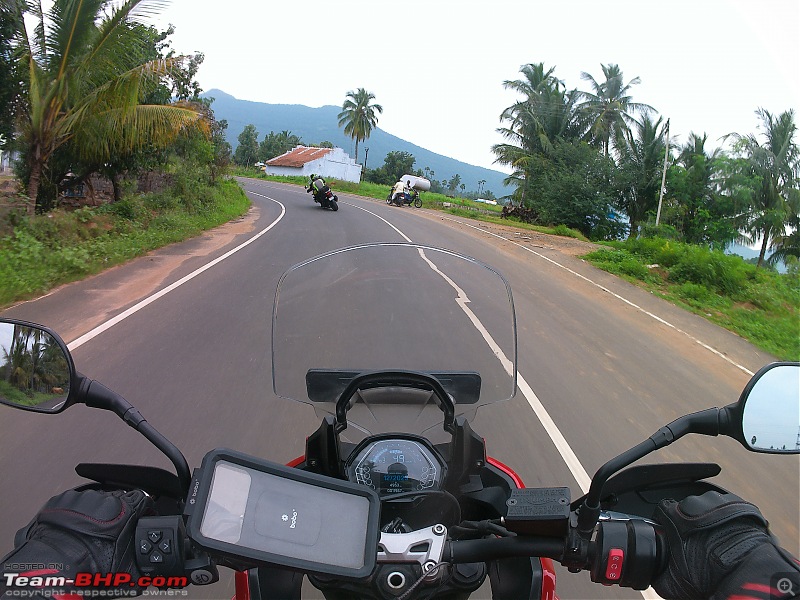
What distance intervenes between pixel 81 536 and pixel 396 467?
0.84 m

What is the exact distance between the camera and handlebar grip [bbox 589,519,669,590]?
1.59m

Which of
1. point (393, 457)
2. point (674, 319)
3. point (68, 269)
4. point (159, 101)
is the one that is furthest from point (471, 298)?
point (159, 101)

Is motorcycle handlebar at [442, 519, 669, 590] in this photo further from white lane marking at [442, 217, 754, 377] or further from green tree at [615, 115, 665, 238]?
green tree at [615, 115, 665, 238]

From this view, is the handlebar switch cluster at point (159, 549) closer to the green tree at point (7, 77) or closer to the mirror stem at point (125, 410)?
the mirror stem at point (125, 410)

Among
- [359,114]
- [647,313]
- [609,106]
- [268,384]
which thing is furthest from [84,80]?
[359,114]

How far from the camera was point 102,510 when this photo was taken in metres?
1.54

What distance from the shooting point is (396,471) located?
189 centimetres

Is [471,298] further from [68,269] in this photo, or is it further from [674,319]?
[674,319]

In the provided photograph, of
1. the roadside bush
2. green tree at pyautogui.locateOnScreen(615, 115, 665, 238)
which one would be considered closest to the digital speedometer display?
the roadside bush

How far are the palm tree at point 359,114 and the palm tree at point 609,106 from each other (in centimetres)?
3103

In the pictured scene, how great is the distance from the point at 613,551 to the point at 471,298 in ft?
4.70

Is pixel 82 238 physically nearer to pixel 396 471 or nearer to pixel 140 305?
pixel 140 305

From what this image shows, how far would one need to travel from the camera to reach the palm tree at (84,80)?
1134 centimetres

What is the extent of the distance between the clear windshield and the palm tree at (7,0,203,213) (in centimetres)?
1102
